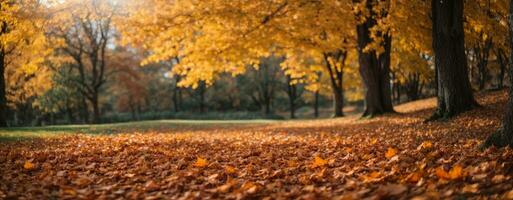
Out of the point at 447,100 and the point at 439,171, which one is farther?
the point at 447,100

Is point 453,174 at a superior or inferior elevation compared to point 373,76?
inferior

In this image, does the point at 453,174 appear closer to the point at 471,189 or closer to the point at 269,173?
the point at 471,189

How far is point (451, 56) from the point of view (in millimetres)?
12680

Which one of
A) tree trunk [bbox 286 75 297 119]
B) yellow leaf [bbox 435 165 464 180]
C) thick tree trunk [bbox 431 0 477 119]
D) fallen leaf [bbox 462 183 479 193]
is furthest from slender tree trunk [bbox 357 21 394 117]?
tree trunk [bbox 286 75 297 119]

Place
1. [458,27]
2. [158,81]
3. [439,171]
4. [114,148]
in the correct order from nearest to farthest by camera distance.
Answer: [439,171] < [114,148] < [458,27] < [158,81]

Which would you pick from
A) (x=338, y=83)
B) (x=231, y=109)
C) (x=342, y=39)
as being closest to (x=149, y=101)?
(x=231, y=109)

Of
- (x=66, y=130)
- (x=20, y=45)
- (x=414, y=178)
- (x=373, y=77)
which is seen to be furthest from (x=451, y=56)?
(x=20, y=45)

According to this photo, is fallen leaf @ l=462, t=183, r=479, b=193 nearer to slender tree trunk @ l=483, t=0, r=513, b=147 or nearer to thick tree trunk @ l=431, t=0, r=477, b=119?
slender tree trunk @ l=483, t=0, r=513, b=147

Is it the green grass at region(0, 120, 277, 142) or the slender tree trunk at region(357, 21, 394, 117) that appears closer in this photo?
the green grass at region(0, 120, 277, 142)

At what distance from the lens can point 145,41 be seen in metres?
14.7

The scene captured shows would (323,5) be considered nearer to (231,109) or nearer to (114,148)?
(114,148)

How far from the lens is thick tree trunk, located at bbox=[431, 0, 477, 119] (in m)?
12.6

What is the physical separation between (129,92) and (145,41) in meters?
34.3

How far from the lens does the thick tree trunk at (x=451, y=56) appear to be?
12.6m
